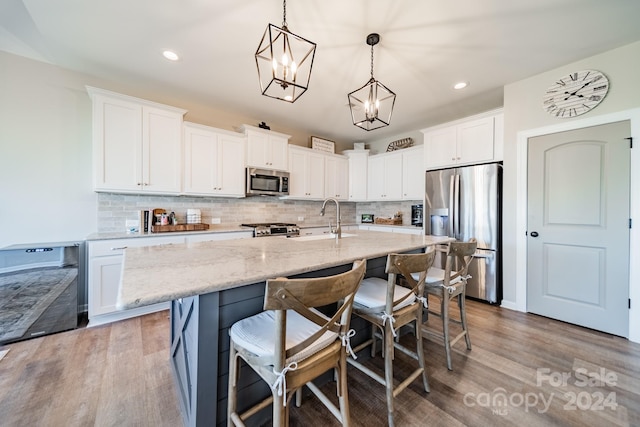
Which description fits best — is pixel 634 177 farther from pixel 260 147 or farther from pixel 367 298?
pixel 260 147

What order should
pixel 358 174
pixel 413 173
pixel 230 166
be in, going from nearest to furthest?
→ 1. pixel 230 166
2. pixel 413 173
3. pixel 358 174

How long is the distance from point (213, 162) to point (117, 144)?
3.48 ft

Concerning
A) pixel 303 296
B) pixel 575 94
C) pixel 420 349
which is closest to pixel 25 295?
pixel 303 296

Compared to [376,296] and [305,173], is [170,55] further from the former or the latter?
[376,296]

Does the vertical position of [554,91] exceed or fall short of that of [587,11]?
it falls short

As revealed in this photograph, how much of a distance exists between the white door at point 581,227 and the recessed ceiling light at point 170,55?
3984mm

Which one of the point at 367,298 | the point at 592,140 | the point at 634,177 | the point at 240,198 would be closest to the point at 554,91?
the point at 592,140

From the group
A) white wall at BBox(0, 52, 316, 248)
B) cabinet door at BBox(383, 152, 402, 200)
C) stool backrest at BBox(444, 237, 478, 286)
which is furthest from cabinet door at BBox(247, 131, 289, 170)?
stool backrest at BBox(444, 237, 478, 286)

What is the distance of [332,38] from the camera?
2.15m

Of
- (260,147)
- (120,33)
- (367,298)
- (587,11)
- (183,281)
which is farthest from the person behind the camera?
(260,147)

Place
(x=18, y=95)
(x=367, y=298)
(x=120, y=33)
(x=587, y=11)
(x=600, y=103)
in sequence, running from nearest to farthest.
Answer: (x=367, y=298) → (x=587, y=11) → (x=120, y=33) → (x=600, y=103) → (x=18, y=95)

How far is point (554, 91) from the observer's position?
263 centimetres

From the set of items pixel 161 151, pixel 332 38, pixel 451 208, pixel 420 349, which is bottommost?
pixel 420 349

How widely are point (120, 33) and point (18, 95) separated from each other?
151 centimetres
